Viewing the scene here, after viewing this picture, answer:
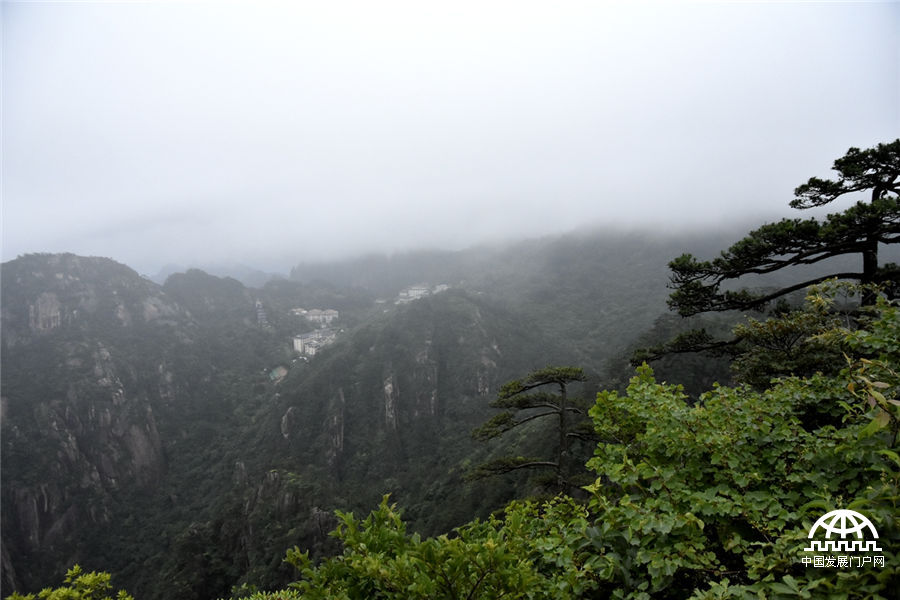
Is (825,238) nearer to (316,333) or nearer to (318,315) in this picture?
(316,333)

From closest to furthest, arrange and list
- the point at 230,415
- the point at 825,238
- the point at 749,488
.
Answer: the point at 749,488 < the point at 825,238 < the point at 230,415

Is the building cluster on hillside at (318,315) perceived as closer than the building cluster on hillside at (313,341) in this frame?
No

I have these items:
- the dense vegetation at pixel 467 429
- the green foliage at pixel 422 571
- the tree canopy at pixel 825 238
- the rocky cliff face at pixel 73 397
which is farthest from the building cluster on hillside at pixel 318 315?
the green foliage at pixel 422 571

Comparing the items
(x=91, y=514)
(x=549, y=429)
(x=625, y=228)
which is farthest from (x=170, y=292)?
(x=625, y=228)

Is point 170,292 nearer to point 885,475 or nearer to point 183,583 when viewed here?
point 183,583

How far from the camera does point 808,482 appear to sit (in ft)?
11.0

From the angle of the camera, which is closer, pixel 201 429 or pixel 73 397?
pixel 73 397

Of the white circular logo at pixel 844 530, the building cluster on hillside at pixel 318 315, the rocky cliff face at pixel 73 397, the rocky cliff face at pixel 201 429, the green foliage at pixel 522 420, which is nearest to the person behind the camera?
the white circular logo at pixel 844 530

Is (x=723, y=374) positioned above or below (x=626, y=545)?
below

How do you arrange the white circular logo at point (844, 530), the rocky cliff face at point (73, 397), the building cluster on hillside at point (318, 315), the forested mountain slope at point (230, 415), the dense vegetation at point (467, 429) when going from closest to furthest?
the white circular logo at point (844, 530) → the dense vegetation at point (467, 429) → the forested mountain slope at point (230, 415) → the rocky cliff face at point (73, 397) → the building cluster on hillside at point (318, 315)

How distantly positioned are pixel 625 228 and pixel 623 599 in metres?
191

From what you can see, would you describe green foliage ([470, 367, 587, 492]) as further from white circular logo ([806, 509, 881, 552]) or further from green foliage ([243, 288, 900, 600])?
white circular logo ([806, 509, 881, 552])

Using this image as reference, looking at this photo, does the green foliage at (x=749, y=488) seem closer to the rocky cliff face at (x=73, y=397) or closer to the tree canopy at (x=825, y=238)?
the tree canopy at (x=825, y=238)

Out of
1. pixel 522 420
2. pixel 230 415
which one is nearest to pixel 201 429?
pixel 230 415
